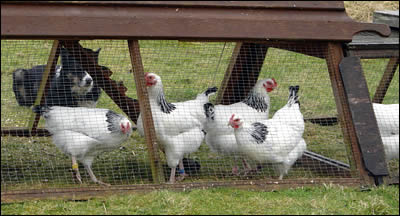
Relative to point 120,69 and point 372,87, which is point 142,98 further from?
point 372,87

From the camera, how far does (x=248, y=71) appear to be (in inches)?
212

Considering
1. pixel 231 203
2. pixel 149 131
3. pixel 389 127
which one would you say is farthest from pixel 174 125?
pixel 389 127

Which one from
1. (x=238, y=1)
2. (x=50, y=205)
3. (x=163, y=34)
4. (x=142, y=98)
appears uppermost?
(x=238, y=1)

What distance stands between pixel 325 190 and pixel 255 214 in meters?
0.71

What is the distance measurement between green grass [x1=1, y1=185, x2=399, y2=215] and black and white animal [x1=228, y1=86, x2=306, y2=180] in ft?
2.06

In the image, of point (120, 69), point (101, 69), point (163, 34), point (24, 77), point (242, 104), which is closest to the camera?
point (163, 34)

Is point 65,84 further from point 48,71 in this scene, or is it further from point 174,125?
point 174,125

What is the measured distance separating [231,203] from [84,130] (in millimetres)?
1446

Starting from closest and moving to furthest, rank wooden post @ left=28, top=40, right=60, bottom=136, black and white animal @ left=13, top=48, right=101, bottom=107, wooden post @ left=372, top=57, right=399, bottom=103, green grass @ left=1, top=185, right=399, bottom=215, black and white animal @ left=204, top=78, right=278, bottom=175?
green grass @ left=1, top=185, right=399, bottom=215 < wooden post @ left=28, top=40, right=60, bottom=136 < wooden post @ left=372, top=57, right=399, bottom=103 < black and white animal @ left=204, top=78, right=278, bottom=175 < black and white animal @ left=13, top=48, right=101, bottom=107

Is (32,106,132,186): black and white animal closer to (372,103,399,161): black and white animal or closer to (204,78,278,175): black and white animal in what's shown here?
(204,78,278,175): black and white animal

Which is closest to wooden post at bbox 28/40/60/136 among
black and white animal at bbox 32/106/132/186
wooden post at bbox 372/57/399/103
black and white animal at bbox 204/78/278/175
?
black and white animal at bbox 32/106/132/186

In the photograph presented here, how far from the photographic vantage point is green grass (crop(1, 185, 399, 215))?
11.3 feet

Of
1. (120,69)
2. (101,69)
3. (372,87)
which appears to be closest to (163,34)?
(101,69)

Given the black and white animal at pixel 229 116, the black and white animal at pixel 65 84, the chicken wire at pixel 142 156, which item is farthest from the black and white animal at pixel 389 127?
the black and white animal at pixel 65 84
